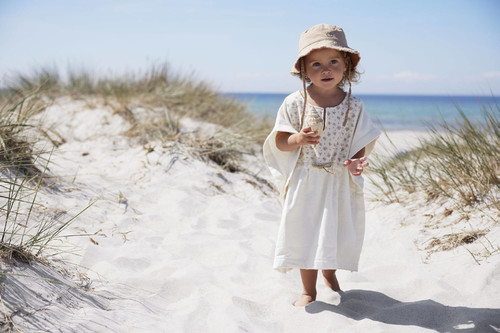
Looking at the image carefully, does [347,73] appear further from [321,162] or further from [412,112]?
[412,112]

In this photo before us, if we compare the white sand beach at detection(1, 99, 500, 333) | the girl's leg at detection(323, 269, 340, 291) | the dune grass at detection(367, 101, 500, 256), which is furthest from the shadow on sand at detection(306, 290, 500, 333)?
the dune grass at detection(367, 101, 500, 256)

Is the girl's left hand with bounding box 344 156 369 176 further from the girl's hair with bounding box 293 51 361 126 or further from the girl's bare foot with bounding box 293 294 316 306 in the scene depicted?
the girl's bare foot with bounding box 293 294 316 306

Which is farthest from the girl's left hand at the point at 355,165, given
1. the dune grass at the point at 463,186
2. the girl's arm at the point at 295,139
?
the dune grass at the point at 463,186

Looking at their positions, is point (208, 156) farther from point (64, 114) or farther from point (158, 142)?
point (64, 114)

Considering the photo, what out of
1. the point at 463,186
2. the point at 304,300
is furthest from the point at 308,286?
the point at 463,186

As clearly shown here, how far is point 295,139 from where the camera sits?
207cm

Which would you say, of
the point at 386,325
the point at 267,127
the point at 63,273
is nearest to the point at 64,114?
the point at 267,127

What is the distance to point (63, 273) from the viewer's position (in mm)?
2125

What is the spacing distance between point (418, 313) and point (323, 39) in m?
1.39

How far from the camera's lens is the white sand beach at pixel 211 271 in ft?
6.31

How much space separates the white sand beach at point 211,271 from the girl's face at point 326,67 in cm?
110

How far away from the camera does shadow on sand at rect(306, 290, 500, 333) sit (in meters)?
1.93

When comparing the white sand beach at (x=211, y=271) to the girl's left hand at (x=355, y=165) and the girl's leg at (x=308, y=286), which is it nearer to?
the girl's leg at (x=308, y=286)

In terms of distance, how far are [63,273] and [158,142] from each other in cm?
281
